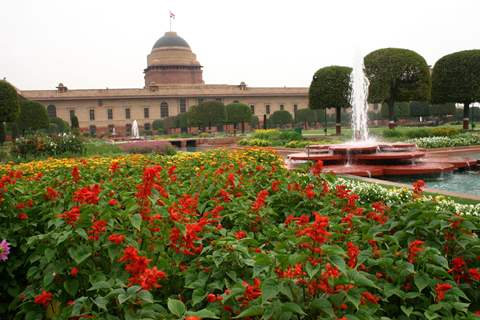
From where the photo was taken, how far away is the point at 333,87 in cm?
2788

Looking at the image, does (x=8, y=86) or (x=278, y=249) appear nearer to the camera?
(x=278, y=249)

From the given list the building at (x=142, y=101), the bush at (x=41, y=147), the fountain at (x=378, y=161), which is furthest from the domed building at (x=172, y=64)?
the fountain at (x=378, y=161)

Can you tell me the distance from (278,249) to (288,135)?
19.8 meters

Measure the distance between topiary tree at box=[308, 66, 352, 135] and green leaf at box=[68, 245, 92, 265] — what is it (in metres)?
25.6

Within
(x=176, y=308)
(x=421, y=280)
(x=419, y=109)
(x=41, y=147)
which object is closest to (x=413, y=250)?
(x=421, y=280)

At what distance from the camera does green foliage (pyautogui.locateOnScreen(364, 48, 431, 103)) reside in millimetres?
24250

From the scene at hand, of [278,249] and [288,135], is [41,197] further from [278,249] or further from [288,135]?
[288,135]

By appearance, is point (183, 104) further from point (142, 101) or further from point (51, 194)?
point (51, 194)

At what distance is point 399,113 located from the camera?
171 feet

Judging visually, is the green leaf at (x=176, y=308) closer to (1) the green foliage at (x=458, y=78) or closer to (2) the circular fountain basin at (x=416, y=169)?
(2) the circular fountain basin at (x=416, y=169)

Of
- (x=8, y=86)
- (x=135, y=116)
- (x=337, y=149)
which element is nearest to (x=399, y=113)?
(x=135, y=116)

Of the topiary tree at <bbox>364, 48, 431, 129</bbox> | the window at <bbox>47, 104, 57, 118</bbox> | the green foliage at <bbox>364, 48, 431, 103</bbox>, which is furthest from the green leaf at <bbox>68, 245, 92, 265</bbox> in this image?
the window at <bbox>47, 104, 57, 118</bbox>

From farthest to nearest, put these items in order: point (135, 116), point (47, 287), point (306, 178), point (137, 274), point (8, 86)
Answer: point (135, 116) < point (8, 86) < point (306, 178) < point (47, 287) < point (137, 274)

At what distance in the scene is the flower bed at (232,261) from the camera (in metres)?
2.06
